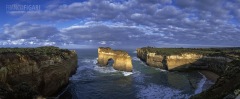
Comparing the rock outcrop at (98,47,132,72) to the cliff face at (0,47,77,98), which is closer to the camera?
the cliff face at (0,47,77,98)

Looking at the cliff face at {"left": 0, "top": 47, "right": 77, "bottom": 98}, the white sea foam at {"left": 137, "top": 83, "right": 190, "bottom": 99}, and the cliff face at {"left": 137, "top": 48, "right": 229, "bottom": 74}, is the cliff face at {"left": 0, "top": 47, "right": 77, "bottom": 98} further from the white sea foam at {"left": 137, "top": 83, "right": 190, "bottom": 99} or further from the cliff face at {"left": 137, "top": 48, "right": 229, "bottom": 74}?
the cliff face at {"left": 137, "top": 48, "right": 229, "bottom": 74}

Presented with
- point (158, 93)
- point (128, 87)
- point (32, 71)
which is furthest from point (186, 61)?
point (32, 71)

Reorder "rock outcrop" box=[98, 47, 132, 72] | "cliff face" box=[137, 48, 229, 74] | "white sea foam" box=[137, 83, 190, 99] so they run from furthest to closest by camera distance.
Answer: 1. "cliff face" box=[137, 48, 229, 74]
2. "rock outcrop" box=[98, 47, 132, 72]
3. "white sea foam" box=[137, 83, 190, 99]

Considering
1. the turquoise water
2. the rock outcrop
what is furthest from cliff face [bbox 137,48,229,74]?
the turquoise water

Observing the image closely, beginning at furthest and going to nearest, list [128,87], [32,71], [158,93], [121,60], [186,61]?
[186,61] < [121,60] < [128,87] < [158,93] < [32,71]

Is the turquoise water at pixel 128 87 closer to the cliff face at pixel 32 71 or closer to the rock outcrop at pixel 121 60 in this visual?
the cliff face at pixel 32 71

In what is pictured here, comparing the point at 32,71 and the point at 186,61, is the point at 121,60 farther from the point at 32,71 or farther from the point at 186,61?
the point at 32,71

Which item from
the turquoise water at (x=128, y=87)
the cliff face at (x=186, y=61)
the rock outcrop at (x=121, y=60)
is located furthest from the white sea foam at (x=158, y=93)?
the cliff face at (x=186, y=61)

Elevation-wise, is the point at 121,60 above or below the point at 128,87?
above
